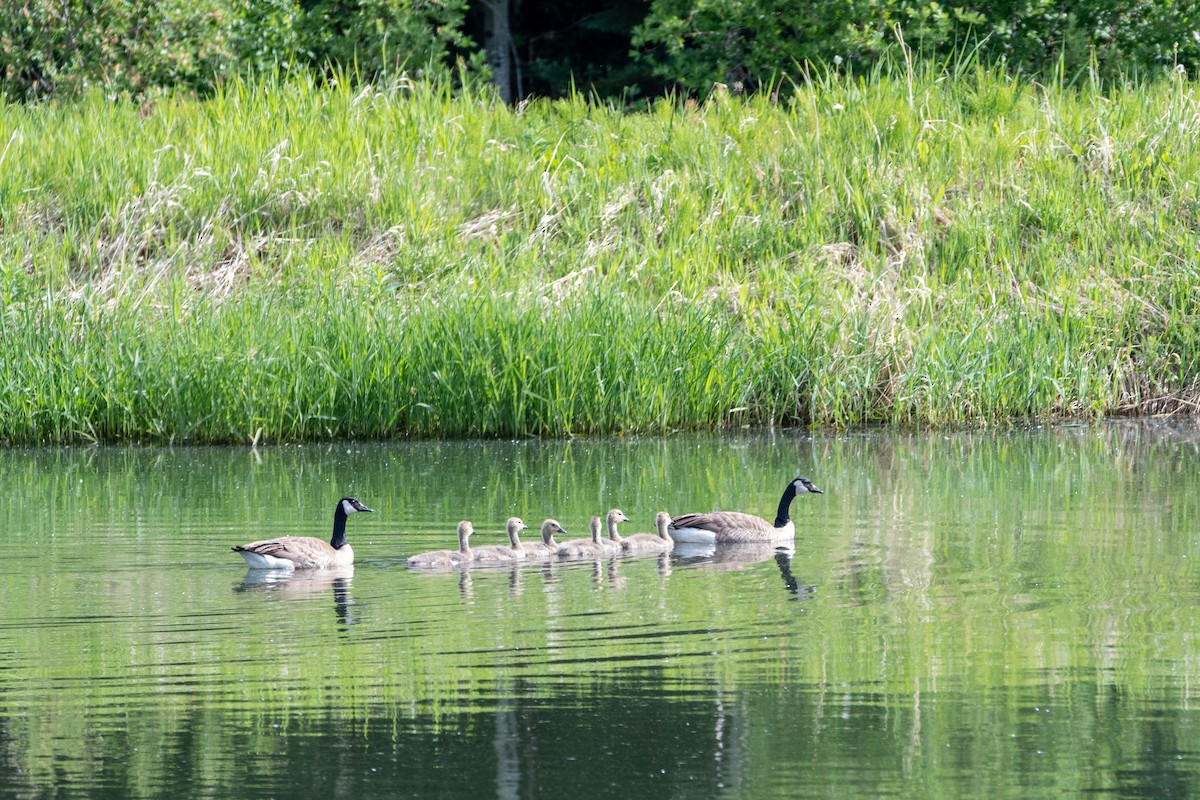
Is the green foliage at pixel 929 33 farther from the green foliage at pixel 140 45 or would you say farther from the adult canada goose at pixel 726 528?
Result: the adult canada goose at pixel 726 528

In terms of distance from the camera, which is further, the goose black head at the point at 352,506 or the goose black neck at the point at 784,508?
the goose black neck at the point at 784,508

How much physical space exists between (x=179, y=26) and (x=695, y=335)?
1104 centimetres

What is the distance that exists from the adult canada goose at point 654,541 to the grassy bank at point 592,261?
4838mm

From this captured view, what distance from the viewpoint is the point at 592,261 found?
63.2 ft

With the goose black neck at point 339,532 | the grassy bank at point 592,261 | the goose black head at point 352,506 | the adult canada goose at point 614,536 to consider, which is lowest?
the adult canada goose at point 614,536

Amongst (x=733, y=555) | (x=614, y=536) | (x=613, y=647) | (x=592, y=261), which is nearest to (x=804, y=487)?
(x=733, y=555)

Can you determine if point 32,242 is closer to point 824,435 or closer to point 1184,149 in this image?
point 824,435

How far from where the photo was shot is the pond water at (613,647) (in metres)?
6.59

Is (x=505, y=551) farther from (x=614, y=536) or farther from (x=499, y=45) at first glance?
(x=499, y=45)

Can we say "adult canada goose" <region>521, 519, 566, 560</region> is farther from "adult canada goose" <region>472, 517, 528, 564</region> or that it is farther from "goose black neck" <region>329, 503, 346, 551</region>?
"goose black neck" <region>329, 503, 346, 551</region>

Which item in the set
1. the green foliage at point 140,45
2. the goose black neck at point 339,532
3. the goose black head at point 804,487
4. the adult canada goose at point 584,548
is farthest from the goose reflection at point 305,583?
the green foliage at point 140,45

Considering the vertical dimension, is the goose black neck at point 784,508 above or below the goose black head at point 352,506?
below

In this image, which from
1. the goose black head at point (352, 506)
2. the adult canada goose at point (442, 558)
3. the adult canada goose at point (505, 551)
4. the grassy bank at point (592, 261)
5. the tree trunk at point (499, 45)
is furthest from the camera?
the tree trunk at point (499, 45)

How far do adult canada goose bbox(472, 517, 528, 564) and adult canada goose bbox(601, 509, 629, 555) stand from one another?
0.61 metres
